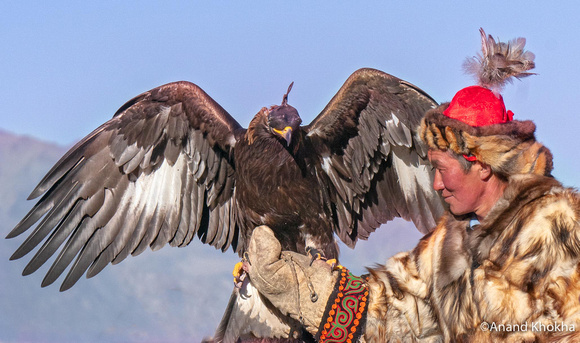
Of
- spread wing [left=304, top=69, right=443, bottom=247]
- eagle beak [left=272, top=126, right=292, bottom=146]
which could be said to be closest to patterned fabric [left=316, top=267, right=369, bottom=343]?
eagle beak [left=272, top=126, right=292, bottom=146]

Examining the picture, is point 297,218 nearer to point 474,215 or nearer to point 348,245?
point 348,245

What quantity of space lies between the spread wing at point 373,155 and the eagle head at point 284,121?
0.90 feet

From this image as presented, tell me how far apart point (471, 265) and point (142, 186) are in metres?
3.25

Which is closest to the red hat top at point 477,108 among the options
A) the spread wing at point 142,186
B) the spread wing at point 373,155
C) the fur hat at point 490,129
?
the fur hat at point 490,129

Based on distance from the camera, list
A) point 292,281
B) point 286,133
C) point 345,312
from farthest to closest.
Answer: point 286,133
point 292,281
point 345,312

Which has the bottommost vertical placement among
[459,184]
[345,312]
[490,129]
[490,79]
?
[345,312]

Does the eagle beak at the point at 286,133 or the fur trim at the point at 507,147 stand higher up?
the eagle beak at the point at 286,133

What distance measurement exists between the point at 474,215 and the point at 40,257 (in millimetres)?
3171

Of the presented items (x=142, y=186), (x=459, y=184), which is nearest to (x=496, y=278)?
(x=459, y=184)

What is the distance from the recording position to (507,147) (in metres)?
2.02

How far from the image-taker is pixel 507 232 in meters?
1.95

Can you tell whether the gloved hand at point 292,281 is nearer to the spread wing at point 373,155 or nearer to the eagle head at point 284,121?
the eagle head at point 284,121

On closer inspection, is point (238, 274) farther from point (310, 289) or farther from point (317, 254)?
point (310, 289)

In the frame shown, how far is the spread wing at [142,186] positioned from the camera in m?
4.57
